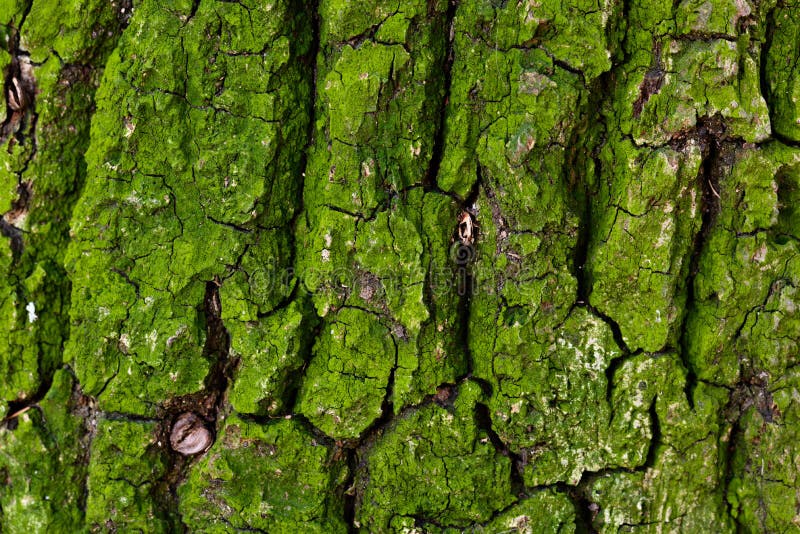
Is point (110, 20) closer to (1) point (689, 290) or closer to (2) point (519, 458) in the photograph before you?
(2) point (519, 458)

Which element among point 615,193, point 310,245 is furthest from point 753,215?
point 310,245

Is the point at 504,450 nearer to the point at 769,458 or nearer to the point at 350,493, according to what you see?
the point at 350,493

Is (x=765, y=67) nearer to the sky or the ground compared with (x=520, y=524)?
nearer to the sky

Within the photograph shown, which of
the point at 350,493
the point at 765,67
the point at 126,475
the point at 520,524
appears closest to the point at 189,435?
the point at 126,475

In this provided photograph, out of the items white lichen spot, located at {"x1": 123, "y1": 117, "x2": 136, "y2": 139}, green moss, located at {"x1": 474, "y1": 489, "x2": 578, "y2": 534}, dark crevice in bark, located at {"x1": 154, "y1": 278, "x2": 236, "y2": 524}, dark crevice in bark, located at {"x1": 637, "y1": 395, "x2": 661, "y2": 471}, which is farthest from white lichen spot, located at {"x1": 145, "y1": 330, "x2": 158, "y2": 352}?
dark crevice in bark, located at {"x1": 637, "y1": 395, "x2": 661, "y2": 471}

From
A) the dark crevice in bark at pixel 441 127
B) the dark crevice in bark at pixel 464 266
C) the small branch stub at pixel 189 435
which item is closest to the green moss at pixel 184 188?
the small branch stub at pixel 189 435

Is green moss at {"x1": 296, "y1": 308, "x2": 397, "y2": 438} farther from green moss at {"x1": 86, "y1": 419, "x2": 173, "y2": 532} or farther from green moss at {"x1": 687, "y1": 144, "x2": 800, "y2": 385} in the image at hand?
green moss at {"x1": 687, "y1": 144, "x2": 800, "y2": 385}
